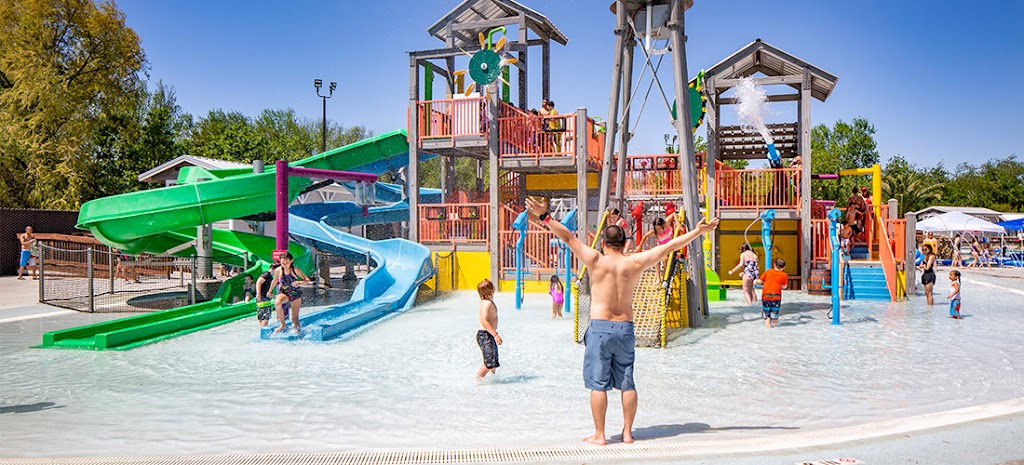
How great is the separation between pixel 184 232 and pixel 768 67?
15.9 meters

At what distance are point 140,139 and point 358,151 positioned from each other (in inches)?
898

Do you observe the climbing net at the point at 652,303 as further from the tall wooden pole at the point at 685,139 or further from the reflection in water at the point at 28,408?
the reflection in water at the point at 28,408

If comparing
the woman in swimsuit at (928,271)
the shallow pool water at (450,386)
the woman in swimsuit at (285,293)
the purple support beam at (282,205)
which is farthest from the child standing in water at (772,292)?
the purple support beam at (282,205)

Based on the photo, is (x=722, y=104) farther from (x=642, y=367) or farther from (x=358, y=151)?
(x=642, y=367)

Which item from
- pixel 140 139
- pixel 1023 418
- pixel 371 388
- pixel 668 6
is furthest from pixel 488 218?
pixel 140 139

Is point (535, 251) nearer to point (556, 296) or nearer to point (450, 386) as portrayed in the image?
point (556, 296)

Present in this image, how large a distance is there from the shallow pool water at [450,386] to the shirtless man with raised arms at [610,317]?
0.55 m

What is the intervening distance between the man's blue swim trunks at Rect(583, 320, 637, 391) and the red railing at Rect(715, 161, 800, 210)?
14.6m

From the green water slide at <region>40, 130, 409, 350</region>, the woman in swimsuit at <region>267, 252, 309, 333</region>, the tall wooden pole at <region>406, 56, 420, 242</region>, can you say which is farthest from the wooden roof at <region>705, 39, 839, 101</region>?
the woman in swimsuit at <region>267, 252, 309, 333</region>

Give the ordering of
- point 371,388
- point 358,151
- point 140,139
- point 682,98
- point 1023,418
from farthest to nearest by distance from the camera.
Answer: point 140,139
point 358,151
point 682,98
point 371,388
point 1023,418

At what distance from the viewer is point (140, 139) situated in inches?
1582

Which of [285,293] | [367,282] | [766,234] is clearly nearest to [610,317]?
[285,293]

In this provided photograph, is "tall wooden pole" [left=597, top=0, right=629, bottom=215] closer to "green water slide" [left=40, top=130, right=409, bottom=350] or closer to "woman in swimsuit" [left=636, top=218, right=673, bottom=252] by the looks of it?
"woman in swimsuit" [left=636, top=218, right=673, bottom=252]

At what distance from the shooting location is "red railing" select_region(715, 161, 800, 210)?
63.5ft
